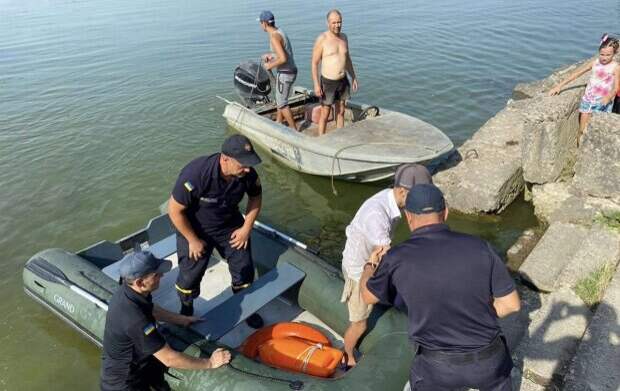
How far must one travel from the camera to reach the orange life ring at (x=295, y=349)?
407 cm

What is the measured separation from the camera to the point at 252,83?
9.49 metres

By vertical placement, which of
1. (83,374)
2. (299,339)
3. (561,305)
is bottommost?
(83,374)

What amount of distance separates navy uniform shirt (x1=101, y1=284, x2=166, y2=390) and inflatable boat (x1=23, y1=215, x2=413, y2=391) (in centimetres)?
58

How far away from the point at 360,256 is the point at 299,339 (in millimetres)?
1446

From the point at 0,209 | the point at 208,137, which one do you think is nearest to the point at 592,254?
the point at 208,137

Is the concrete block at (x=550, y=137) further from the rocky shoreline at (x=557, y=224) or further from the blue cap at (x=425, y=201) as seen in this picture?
the blue cap at (x=425, y=201)

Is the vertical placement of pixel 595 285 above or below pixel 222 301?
above

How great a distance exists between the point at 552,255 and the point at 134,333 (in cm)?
430

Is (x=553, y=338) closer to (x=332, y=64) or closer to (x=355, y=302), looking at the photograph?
(x=355, y=302)

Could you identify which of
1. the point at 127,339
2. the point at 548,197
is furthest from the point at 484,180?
the point at 127,339

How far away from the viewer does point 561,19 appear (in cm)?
1753

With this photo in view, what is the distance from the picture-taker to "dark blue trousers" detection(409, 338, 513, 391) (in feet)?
8.02

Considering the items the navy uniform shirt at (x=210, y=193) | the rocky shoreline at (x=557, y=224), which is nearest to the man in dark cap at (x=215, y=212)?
the navy uniform shirt at (x=210, y=193)

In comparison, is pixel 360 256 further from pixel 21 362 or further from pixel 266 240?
pixel 21 362
